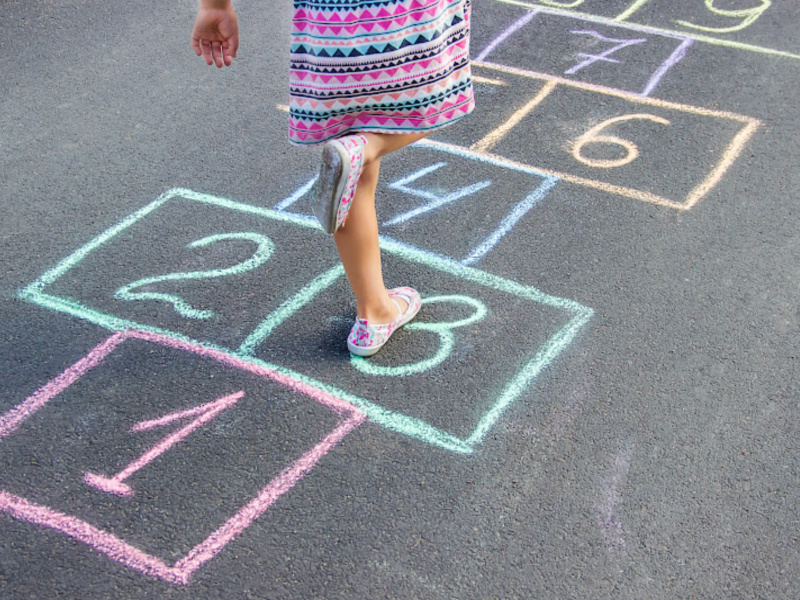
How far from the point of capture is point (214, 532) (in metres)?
2.31

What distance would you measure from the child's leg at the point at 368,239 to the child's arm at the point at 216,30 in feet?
1.71

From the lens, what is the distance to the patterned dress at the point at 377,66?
235cm

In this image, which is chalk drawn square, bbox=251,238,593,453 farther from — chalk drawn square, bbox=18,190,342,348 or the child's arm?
the child's arm

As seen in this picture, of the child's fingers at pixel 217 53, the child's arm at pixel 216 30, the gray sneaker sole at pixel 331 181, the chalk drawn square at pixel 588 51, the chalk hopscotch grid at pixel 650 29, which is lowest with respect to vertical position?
the chalk drawn square at pixel 588 51

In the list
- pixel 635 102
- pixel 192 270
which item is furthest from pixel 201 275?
pixel 635 102

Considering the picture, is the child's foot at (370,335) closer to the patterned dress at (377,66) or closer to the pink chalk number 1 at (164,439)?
the pink chalk number 1 at (164,439)

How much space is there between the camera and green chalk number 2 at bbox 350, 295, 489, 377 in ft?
9.37

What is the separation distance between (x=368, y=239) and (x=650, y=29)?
3.34 meters

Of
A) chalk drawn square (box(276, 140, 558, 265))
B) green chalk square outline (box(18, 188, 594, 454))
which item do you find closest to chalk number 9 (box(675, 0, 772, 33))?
chalk drawn square (box(276, 140, 558, 265))

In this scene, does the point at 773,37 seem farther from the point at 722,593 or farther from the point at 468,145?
the point at 722,593

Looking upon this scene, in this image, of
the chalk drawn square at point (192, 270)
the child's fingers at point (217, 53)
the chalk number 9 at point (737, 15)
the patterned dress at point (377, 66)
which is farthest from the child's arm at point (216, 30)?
the chalk number 9 at point (737, 15)

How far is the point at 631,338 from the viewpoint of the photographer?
298 centimetres

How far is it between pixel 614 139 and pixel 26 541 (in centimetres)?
308

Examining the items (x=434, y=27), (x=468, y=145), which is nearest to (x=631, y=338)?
(x=434, y=27)
